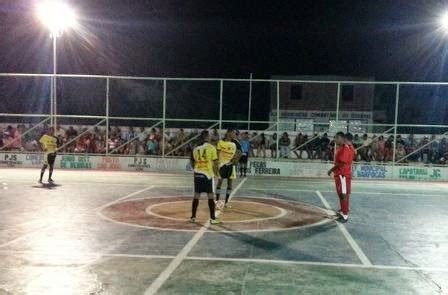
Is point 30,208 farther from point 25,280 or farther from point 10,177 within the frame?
point 10,177

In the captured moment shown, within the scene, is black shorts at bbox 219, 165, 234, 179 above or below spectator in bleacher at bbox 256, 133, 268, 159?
below

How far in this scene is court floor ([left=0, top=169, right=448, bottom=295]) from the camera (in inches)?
288

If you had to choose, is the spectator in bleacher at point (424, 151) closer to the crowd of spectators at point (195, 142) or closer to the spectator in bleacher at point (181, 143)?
the crowd of spectators at point (195, 142)

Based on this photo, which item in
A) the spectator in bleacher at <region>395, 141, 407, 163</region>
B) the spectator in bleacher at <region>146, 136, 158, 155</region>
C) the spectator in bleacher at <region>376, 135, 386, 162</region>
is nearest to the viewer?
the spectator in bleacher at <region>376, 135, 386, 162</region>

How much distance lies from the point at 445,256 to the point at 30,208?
991 cm

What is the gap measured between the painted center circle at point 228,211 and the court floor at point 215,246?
5 centimetres

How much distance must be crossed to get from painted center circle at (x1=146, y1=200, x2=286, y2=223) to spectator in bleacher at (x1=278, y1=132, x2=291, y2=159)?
10176 mm

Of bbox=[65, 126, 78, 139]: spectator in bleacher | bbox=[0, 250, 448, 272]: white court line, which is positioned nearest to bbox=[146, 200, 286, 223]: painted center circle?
bbox=[0, 250, 448, 272]: white court line

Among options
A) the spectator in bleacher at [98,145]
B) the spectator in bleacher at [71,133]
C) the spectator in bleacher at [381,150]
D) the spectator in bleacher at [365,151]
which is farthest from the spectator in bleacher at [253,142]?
the spectator in bleacher at [71,133]

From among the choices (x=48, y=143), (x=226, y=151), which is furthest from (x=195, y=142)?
(x=226, y=151)

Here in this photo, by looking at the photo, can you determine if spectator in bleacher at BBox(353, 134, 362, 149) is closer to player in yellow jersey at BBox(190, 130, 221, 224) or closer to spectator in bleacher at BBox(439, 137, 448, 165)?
spectator in bleacher at BBox(439, 137, 448, 165)

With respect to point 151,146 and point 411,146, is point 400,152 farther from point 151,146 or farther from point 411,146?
point 151,146

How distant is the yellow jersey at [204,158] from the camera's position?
460 inches

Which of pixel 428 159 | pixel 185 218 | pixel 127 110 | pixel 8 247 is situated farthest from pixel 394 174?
pixel 127 110
